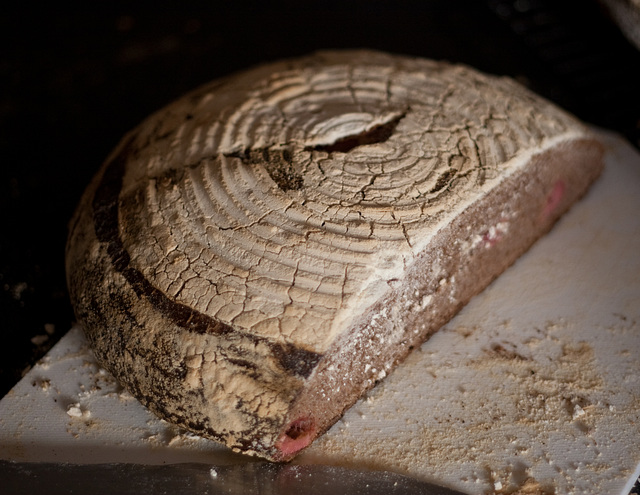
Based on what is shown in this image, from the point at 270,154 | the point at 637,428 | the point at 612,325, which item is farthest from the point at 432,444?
the point at 270,154

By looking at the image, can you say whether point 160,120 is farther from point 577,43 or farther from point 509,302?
point 577,43

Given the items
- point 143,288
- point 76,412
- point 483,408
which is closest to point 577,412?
point 483,408

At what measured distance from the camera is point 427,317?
173 cm

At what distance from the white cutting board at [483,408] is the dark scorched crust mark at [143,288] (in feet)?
0.92

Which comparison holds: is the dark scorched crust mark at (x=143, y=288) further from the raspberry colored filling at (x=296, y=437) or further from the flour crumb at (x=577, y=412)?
the flour crumb at (x=577, y=412)

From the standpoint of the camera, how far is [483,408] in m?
1.61

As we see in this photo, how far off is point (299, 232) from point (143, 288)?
0.39 metres

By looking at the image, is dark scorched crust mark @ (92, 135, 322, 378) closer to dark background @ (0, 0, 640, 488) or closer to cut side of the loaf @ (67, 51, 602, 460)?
cut side of the loaf @ (67, 51, 602, 460)

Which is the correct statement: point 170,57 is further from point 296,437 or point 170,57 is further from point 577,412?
point 577,412

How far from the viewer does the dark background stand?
231cm

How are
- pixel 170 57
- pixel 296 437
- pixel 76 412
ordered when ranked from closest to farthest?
pixel 296 437 < pixel 76 412 < pixel 170 57

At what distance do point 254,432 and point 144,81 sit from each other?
1.85 meters

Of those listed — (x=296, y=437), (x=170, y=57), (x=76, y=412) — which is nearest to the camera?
(x=296, y=437)

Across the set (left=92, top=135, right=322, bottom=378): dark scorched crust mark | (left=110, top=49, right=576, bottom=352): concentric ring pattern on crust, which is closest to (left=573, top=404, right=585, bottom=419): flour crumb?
(left=110, top=49, right=576, bottom=352): concentric ring pattern on crust
